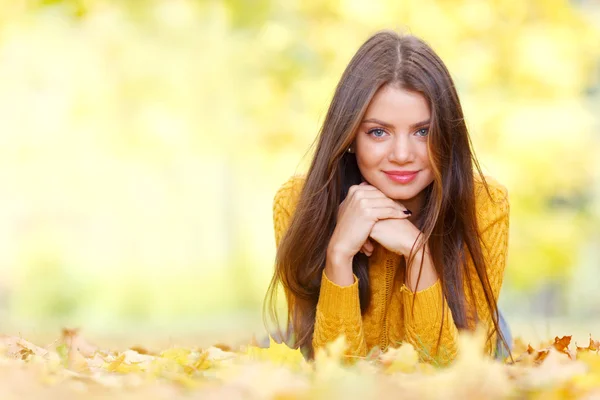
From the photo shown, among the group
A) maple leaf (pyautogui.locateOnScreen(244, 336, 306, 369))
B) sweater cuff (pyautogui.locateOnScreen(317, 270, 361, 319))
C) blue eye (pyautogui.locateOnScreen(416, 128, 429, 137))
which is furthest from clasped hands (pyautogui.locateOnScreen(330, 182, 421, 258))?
maple leaf (pyautogui.locateOnScreen(244, 336, 306, 369))

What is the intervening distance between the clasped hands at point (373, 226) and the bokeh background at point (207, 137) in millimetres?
3389

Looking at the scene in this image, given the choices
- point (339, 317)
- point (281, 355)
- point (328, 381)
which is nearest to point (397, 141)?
point (339, 317)

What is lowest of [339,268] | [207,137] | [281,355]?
[281,355]

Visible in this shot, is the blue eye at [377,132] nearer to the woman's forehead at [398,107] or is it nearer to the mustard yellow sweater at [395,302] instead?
the woman's forehead at [398,107]

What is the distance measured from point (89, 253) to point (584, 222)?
19.7ft

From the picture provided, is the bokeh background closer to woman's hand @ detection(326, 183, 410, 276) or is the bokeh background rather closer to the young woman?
the young woman

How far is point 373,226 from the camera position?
2449 mm

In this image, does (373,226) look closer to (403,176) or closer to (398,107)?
(403,176)

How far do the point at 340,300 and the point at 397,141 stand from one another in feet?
1.72

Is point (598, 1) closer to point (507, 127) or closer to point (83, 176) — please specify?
point (507, 127)

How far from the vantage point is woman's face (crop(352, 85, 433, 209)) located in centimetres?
237

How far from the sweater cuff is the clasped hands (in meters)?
0.10

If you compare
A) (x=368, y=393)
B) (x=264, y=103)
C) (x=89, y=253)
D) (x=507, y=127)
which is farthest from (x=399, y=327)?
(x=89, y=253)

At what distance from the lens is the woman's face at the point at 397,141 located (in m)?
2.37
